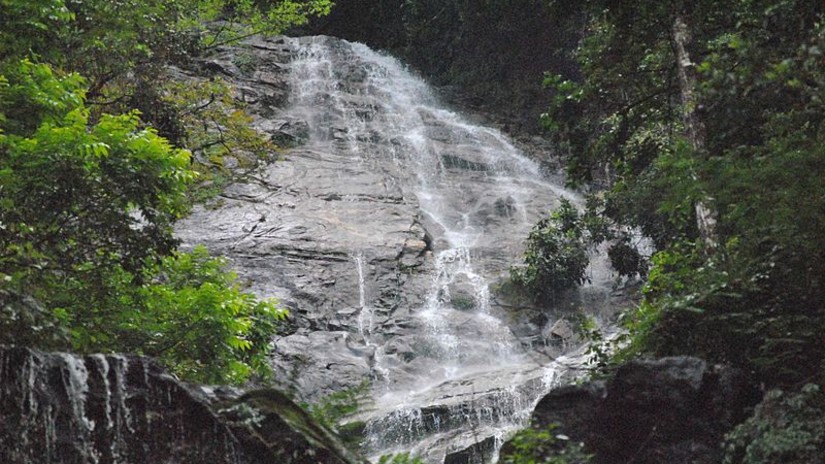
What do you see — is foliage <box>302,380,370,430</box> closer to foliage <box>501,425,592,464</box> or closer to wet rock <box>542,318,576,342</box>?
foliage <box>501,425,592,464</box>

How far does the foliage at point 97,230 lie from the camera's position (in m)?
8.46

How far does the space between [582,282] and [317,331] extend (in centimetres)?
613

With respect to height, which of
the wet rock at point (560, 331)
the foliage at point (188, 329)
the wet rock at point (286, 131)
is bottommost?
the foliage at point (188, 329)

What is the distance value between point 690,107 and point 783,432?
468 cm

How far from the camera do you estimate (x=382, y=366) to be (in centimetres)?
1661

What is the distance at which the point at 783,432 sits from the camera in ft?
20.6

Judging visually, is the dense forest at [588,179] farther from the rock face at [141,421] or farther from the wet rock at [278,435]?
the wet rock at [278,435]

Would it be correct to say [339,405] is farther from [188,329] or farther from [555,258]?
[555,258]

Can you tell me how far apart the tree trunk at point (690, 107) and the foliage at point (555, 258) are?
854cm

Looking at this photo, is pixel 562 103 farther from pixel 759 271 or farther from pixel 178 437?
pixel 178 437

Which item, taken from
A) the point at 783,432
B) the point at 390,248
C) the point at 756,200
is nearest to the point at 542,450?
the point at 783,432

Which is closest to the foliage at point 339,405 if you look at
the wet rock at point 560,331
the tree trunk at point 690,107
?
the tree trunk at point 690,107

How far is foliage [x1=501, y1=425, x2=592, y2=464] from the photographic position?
6285mm

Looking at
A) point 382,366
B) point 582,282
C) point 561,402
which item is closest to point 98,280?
point 561,402
